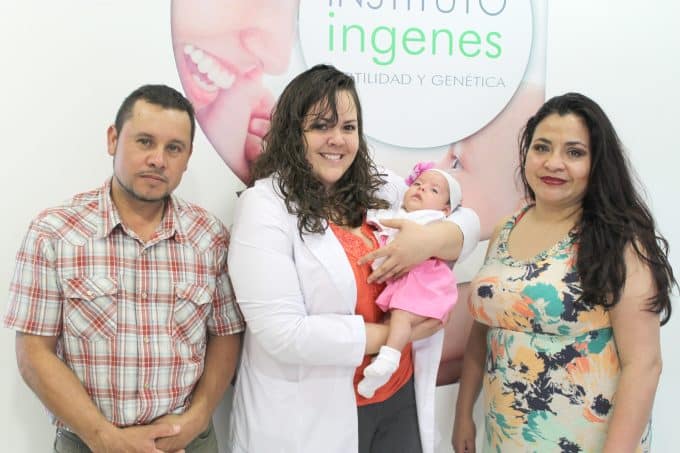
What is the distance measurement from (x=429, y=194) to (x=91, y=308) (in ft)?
3.33

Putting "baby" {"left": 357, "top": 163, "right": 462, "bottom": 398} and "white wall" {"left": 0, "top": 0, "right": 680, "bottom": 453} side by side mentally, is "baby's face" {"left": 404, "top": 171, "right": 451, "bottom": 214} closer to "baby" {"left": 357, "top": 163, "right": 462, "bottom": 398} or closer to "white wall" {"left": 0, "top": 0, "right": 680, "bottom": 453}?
"baby" {"left": 357, "top": 163, "right": 462, "bottom": 398}

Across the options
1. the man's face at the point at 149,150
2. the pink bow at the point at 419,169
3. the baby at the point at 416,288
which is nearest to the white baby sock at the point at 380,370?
the baby at the point at 416,288

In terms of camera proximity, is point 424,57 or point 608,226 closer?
point 608,226

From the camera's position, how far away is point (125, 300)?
60.4 inches

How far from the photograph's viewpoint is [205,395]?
166 centimetres

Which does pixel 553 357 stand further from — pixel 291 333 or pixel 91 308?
pixel 91 308

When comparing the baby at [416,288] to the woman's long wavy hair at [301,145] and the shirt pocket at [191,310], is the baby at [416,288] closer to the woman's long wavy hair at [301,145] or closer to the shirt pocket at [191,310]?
the woman's long wavy hair at [301,145]

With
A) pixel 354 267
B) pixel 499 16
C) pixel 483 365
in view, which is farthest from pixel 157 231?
pixel 499 16

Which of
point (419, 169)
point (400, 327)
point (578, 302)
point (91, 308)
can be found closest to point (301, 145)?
point (419, 169)

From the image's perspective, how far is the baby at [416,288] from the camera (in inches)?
62.7

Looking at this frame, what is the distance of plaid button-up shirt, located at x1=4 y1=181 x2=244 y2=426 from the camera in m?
1.48

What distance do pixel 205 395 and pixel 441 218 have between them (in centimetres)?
86

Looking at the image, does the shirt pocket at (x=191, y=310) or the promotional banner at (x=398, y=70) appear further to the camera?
the promotional banner at (x=398, y=70)

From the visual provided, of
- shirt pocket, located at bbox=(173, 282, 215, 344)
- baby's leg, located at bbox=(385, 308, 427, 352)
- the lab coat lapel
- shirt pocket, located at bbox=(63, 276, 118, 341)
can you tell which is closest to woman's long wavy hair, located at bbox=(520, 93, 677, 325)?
baby's leg, located at bbox=(385, 308, 427, 352)
